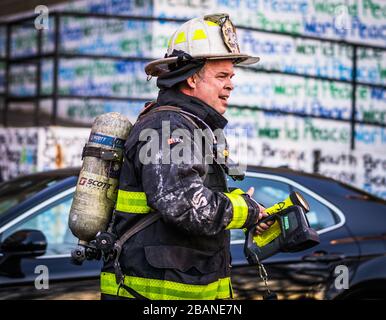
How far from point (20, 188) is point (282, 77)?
18.5 feet

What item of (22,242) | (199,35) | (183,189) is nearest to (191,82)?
(199,35)

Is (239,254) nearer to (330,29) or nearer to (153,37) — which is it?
(153,37)

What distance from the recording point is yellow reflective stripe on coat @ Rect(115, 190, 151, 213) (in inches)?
136

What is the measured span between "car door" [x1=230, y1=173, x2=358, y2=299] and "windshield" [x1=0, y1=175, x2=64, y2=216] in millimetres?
1346

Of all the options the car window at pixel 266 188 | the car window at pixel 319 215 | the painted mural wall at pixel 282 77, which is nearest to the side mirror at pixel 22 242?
the car window at pixel 266 188

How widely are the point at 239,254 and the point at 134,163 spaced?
6.91ft

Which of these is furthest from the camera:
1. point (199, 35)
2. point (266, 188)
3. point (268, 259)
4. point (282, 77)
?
point (282, 77)

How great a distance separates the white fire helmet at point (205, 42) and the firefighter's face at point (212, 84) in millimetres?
50

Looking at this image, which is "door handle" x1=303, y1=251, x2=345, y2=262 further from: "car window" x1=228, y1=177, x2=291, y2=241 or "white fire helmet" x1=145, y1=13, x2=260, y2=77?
"white fire helmet" x1=145, y1=13, x2=260, y2=77

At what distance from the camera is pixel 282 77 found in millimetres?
10852

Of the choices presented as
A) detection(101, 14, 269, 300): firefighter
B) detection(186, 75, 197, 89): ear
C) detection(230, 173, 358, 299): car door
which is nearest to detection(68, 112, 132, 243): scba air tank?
detection(101, 14, 269, 300): firefighter

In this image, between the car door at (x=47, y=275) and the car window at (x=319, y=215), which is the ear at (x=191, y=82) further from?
the car window at (x=319, y=215)

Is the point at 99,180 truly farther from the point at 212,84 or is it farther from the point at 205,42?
the point at 205,42

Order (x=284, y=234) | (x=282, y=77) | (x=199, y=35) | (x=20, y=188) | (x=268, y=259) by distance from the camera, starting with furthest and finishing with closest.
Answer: (x=282, y=77)
(x=20, y=188)
(x=268, y=259)
(x=199, y=35)
(x=284, y=234)
